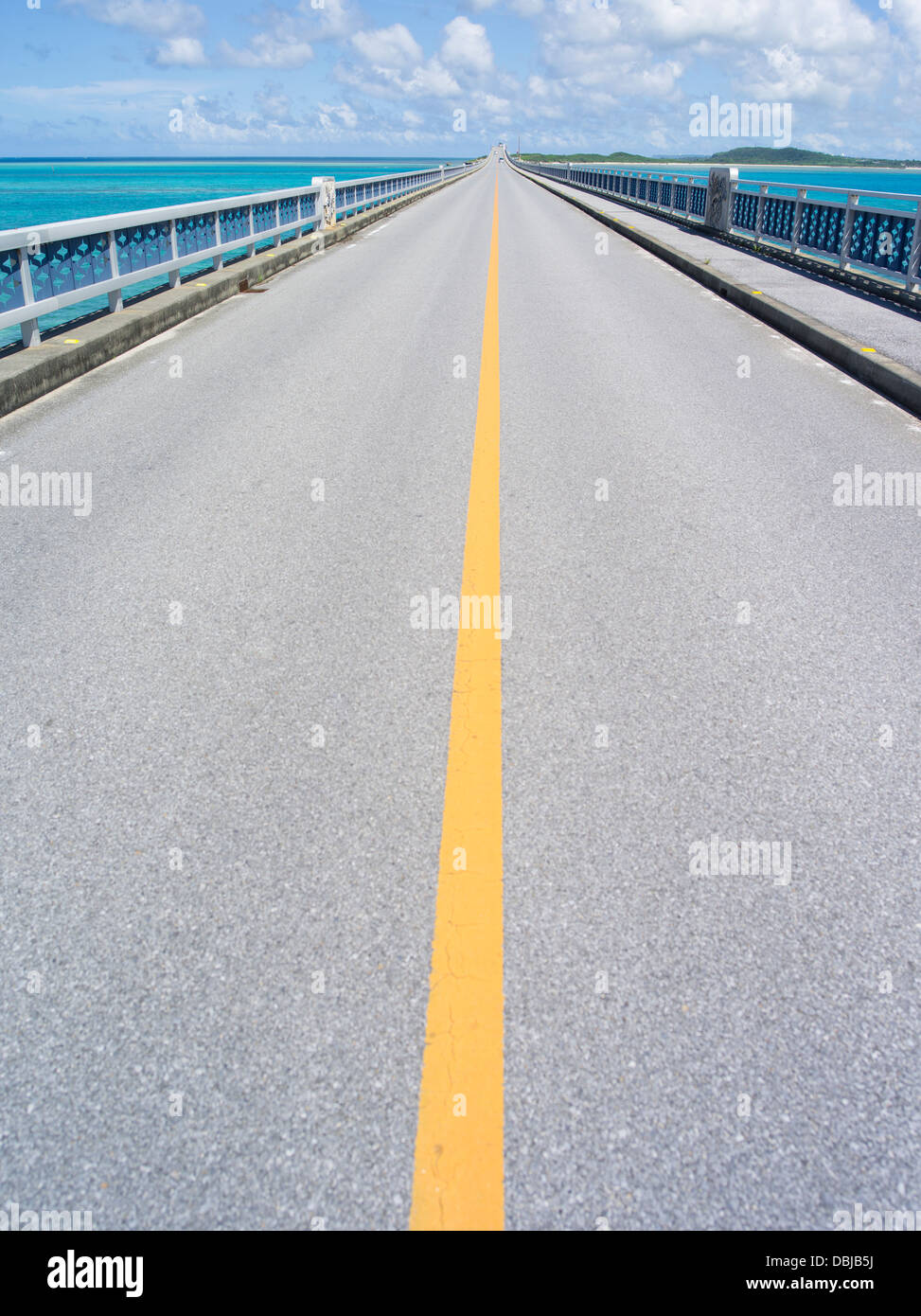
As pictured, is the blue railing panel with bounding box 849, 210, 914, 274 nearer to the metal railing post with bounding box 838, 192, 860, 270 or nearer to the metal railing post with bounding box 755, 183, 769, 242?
the metal railing post with bounding box 838, 192, 860, 270

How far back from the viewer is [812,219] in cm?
1551

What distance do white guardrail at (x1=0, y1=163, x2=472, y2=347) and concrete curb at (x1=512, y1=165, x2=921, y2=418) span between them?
7.26 meters

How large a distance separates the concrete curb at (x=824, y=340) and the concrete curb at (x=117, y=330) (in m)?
7.18

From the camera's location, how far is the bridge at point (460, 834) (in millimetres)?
1789

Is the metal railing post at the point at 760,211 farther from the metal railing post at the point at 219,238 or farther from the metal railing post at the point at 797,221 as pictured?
the metal railing post at the point at 219,238

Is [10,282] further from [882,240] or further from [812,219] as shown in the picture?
[812,219]

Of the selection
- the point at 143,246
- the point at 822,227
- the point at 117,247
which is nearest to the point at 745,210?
the point at 822,227

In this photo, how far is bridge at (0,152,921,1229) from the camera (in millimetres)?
1789

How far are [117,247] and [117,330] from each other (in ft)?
4.53

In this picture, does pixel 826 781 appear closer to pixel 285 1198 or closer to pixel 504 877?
pixel 504 877

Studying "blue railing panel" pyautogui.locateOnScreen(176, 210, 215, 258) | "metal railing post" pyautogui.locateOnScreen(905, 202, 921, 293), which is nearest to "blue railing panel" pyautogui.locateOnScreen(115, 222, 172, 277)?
"blue railing panel" pyautogui.locateOnScreen(176, 210, 215, 258)

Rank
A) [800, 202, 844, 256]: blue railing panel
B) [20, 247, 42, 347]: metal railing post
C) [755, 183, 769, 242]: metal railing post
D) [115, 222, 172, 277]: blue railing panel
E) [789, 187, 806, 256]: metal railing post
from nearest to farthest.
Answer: [20, 247, 42, 347]: metal railing post
[115, 222, 172, 277]: blue railing panel
[800, 202, 844, 256]: blue railing panel
[789, 187, 806, 256]: metal railing post
[755, 183, 769, 242]: metal railing post

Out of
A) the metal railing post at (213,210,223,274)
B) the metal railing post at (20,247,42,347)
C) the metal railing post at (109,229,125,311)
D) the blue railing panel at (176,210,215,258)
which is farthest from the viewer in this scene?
the metal railing post at (213,210,223,274)

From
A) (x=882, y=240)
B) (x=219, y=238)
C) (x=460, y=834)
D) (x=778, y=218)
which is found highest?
(x=778, y=218)
